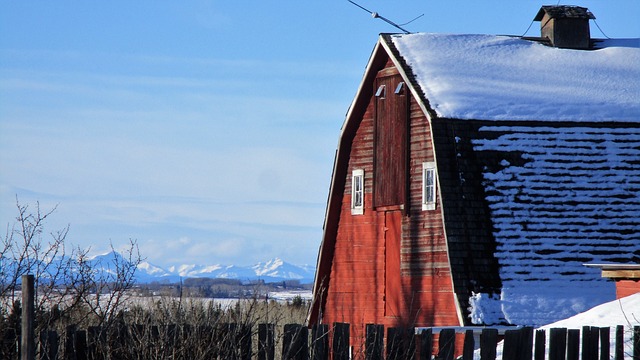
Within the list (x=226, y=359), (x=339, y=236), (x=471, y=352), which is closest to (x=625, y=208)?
(x=339, y=236)

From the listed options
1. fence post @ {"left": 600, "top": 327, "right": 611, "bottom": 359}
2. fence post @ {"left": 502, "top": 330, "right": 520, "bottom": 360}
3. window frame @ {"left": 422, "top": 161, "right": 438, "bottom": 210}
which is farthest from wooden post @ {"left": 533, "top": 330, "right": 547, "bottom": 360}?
window frame @ {"left": 422, "top": 161, "right": 438, "bottom": 210}

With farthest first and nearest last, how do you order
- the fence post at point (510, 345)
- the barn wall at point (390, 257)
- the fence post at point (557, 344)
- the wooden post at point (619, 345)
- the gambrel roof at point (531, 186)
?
1. the barn wall at point (390, 257)
2. the gambrel roof at point (531, 186)
3. the wooden post at point (619, 345)
4. the fence post at point (557, 344)
5. the fence post at point (510, 345)

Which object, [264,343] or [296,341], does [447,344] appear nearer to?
[296,341]

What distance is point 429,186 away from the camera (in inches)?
838

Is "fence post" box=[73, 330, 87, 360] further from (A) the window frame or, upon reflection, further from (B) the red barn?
(A) the window frame

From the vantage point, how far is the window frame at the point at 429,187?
21.0m

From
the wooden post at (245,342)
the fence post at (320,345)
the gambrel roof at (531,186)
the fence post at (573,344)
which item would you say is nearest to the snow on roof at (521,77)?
the gambrel roof at (531,186)

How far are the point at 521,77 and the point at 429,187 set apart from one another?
3.67 meters

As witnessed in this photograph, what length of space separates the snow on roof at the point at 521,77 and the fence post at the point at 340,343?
11240 mm

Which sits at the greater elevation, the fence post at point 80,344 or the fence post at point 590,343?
the fence post at point 80,344

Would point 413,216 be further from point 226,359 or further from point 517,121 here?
point 226,359

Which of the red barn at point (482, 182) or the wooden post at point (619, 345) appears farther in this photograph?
the red barn at point (482, 182)

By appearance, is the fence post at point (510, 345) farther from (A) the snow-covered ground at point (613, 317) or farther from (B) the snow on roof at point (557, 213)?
(B) the snow on roof at point (557, 213)

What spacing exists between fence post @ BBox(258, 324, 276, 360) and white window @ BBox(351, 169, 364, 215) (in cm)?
1455
